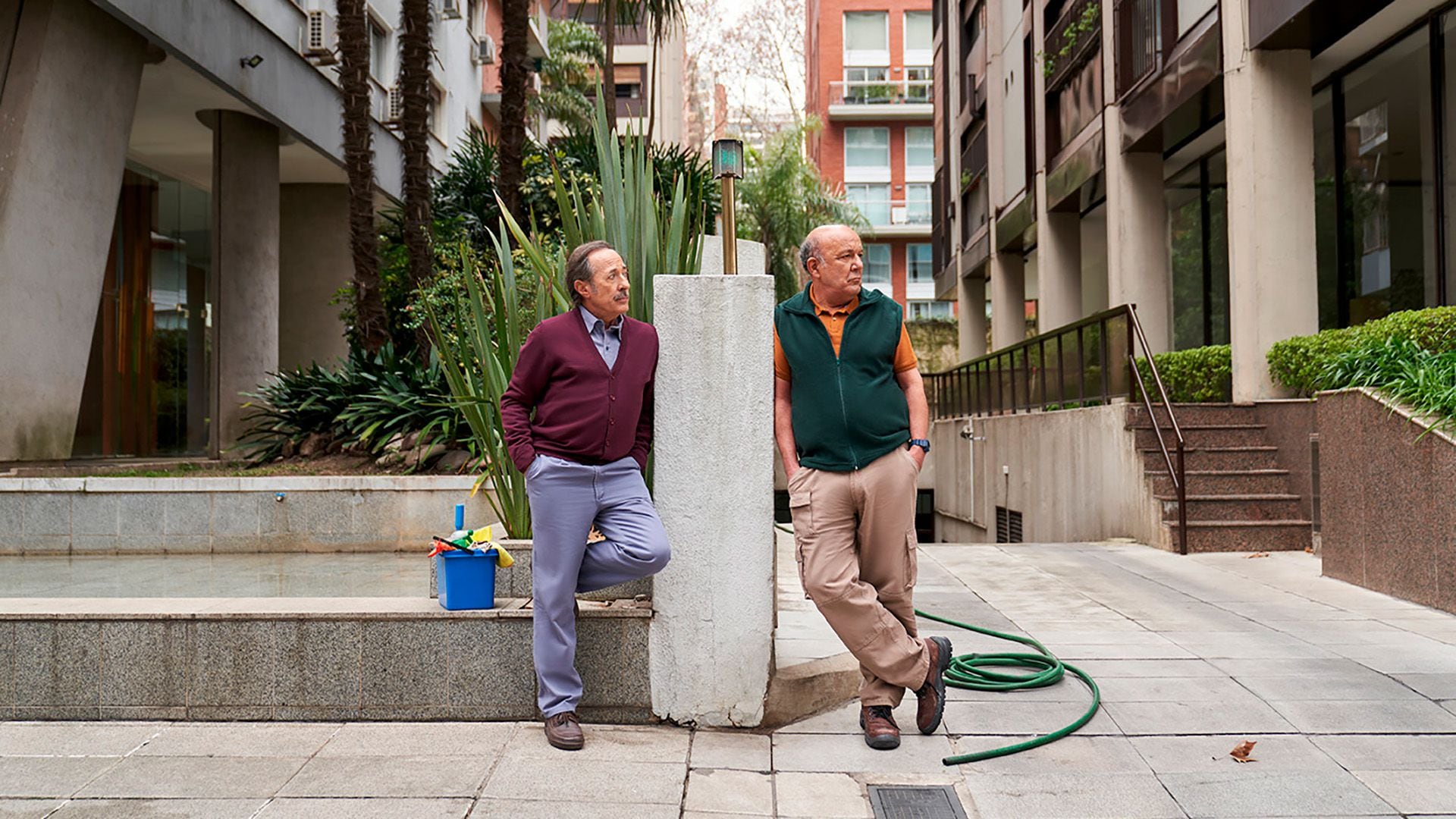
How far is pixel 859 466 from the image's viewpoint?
13.5 feet

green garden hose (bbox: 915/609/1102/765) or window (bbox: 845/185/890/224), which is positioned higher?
window (bbox: 845/185/890/224)

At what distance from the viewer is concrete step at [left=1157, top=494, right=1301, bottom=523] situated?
1035 cm

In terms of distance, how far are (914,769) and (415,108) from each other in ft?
43.3

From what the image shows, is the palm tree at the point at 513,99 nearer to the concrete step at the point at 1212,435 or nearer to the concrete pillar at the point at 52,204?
the concrete pillar at the point at 52,204

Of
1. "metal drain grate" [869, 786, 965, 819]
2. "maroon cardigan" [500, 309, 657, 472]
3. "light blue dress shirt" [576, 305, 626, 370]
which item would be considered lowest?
"metal drain grate" [869, 786, 965, 819]

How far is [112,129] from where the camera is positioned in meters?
14.0

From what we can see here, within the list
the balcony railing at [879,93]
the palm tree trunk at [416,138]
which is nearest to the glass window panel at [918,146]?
the balcony railing at [879,93]

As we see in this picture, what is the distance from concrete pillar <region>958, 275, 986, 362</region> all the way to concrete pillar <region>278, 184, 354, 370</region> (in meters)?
14.6

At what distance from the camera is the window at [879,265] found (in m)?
53.9

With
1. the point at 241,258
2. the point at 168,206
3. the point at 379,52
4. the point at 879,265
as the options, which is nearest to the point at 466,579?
the point at 241,258

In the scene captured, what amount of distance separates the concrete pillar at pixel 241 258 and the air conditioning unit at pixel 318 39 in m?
1.36

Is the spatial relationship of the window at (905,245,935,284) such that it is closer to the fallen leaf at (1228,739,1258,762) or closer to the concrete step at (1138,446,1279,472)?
the concrete step at (1138,446,1279,472)

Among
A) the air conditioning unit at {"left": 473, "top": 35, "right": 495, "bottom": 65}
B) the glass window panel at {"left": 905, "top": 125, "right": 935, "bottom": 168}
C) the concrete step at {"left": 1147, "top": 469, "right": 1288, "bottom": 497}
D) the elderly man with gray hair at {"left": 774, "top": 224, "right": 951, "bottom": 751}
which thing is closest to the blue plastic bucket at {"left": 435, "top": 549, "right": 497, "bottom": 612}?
the elderly man with gray hair at {"left": 774, "top": 224, "right": 951, "bottom": 751}

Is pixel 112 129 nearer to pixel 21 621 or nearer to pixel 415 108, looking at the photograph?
pixel 415 108
